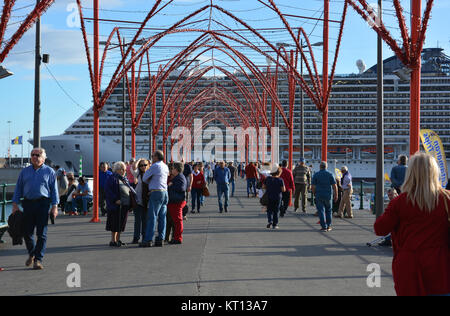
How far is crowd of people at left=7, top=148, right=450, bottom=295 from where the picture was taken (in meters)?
3.84

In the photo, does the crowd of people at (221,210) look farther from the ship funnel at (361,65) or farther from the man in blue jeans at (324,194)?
the ship funnel at (361,65)

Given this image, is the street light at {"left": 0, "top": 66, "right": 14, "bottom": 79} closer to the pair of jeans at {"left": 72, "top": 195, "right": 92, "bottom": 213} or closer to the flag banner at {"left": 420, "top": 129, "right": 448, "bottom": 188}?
the pair of jeans at {"left": 72, "top": 195, "right": 92, "bottom": 213}

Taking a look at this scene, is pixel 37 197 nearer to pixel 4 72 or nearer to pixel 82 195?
pixel 4 72

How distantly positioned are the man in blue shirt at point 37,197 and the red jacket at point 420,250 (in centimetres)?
501

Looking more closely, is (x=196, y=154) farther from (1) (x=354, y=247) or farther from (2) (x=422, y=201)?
(2) (x=422, y=201)

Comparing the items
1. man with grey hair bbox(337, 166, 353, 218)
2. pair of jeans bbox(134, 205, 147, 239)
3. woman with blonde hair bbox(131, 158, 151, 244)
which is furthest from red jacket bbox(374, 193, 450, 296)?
A: man with grey hair bbox(337, 166, 353, 218)

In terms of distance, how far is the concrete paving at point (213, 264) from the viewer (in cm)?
638

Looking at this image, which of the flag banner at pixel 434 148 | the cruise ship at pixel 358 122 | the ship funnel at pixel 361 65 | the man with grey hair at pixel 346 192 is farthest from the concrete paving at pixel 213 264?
the ship funnel at pixel 361 65

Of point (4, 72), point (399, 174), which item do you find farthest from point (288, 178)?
point (4, 72)

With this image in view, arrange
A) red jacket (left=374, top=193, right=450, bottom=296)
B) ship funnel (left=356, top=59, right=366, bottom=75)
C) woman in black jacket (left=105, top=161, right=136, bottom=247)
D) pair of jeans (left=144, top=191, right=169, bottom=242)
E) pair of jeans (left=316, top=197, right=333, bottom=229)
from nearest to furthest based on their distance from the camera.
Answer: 1. red jacket (left=374, top=193, right=450, bottom=296)
2. pair of jeans (left=144, top=191, right=169, bottom=242)
3. woman in black jacket (left=105, top=161, right=136, bottom=247)
4. pair of jeans (left=316, top=197, right=333, bottom=229)
5. ship funnel (left=356, top=59, right=366, bottom=75)

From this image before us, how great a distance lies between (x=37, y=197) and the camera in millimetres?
7680

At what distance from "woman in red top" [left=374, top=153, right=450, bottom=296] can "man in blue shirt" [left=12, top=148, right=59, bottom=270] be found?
501cm

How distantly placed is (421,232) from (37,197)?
5325 mm

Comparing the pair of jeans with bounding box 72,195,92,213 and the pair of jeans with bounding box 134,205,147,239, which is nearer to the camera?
the pair of jeans with bounding box 134,205,147,239
